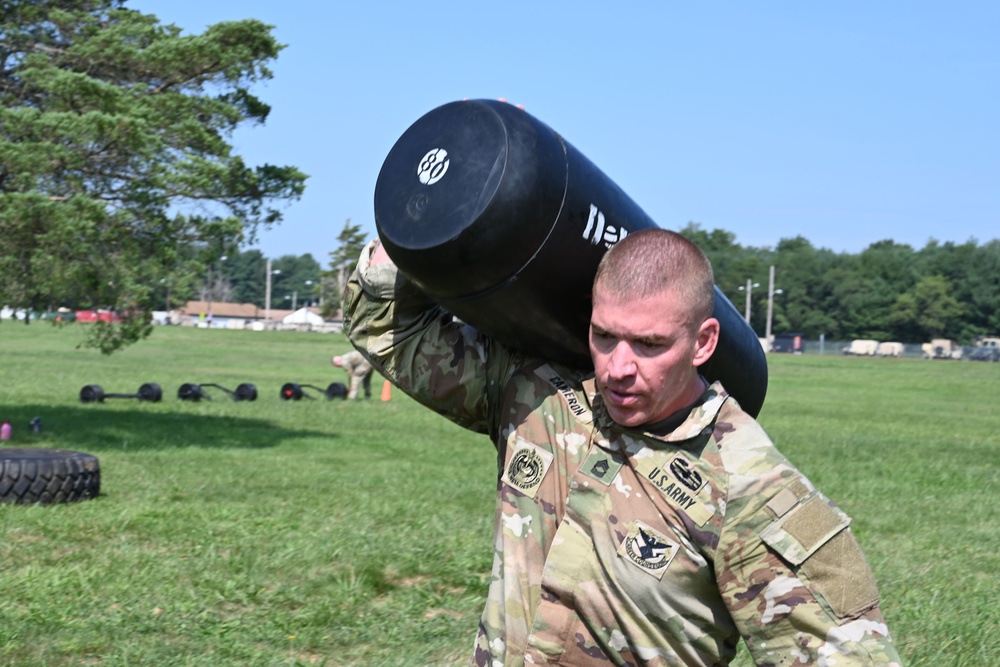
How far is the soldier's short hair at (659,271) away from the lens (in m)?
2.53

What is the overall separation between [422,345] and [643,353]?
0.74m

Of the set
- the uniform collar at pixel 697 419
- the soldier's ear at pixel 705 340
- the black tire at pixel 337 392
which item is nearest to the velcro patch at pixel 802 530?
the uniform collar at pixel 697 419

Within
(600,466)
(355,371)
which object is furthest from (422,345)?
(355,371)

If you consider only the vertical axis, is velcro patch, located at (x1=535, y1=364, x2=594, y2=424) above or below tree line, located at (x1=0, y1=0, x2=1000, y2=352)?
below

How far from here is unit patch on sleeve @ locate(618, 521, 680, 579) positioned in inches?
97.7

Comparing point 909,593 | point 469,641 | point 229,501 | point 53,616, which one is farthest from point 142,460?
point 909,593

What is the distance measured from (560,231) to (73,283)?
47.6 ft

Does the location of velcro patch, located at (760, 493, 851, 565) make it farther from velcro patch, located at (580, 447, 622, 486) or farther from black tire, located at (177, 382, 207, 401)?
black tire, located at (177, 382, 207, 401)

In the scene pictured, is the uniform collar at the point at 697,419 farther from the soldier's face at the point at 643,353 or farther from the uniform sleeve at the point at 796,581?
the uniform sleeve at the point at 796,581

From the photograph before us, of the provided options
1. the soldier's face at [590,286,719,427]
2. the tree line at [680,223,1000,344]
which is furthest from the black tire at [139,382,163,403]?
the tree line at [680,223,1000,344]

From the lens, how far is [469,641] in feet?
22.5

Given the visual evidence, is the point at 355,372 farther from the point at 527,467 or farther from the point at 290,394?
the point at 527,467

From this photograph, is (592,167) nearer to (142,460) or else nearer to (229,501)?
Answer: (229,501)

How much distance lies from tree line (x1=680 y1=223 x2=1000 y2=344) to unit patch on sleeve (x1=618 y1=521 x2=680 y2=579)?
120673mm
